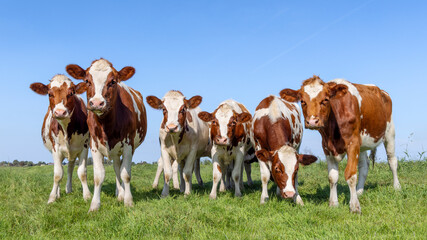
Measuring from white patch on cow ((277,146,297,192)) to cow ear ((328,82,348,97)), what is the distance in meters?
1.37

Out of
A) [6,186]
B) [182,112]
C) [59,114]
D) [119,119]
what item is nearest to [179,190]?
[182,112]

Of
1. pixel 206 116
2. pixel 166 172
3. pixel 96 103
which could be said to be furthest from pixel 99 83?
pixel 166 172

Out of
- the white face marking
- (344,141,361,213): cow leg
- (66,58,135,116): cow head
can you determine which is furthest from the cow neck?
(344,141,361,213): cow leg

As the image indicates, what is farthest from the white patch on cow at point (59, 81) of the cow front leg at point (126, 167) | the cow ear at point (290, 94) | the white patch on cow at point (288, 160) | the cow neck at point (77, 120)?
the white patch on cow at point (288, 160)

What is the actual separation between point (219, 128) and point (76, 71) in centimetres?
336

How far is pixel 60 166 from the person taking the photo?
9.07 metres

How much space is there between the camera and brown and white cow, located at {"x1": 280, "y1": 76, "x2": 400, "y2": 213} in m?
6.92

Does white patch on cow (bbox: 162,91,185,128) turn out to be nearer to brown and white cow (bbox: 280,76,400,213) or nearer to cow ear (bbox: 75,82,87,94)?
cow ear (bbox: 75,82,87,94)

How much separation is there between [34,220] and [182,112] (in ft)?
12.7

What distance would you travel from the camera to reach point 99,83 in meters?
7.19

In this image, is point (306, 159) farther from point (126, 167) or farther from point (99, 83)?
point (99, 83)

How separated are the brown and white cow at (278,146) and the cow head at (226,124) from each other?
1.21 feet

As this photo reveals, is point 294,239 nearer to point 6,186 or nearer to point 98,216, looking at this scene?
point 98,216

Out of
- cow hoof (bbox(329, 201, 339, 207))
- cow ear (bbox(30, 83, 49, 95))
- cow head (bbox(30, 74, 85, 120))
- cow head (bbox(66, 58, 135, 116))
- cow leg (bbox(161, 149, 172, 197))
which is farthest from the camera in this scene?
cow leg (bbox(161, 149, 172, 197))
